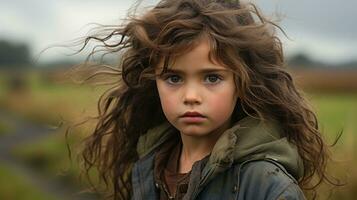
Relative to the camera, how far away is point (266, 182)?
280 cm

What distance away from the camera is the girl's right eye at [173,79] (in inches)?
117

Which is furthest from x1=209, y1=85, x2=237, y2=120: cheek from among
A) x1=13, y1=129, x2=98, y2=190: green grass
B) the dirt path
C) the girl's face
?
x1=13, y1=129, x2=98, y2=190: green grass

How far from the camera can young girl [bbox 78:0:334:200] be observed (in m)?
2.89

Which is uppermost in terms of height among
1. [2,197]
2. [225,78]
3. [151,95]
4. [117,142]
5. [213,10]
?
[213,10]

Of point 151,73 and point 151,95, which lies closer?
point 151,73

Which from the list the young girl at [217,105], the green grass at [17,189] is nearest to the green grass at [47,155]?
the green grass at [17,189]

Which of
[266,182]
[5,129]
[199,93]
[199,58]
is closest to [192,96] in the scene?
[199,93]

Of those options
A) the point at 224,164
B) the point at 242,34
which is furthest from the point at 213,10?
the point at 224,164

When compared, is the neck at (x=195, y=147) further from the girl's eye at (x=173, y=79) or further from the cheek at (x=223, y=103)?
the girl's eye at (x=173, y=79)

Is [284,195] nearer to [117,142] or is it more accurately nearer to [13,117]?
[117,142]

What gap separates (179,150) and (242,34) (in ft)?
1.90

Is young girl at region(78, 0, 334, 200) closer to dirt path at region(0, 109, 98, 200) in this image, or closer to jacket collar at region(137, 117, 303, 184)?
jacket collar at region(137, 117, 303, 184)

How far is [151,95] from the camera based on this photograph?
3.48 m

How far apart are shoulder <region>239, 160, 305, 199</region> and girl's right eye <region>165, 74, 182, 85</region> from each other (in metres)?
0.37
